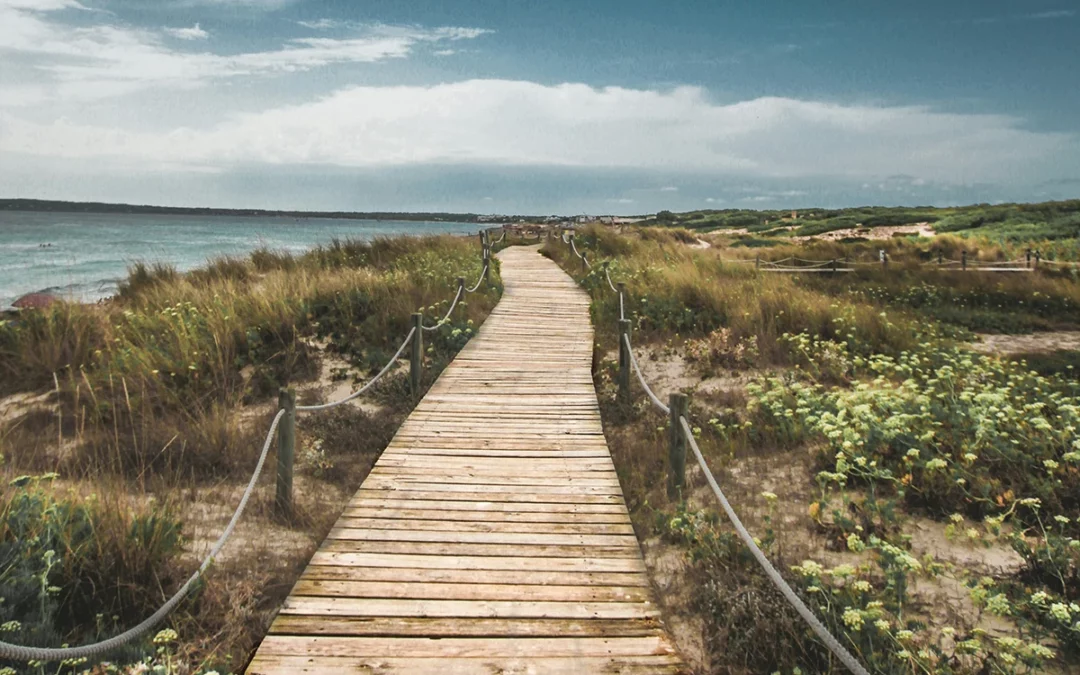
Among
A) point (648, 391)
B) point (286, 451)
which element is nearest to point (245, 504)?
point (286, 451)

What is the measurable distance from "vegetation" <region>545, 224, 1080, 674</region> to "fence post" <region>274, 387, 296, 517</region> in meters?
2.75

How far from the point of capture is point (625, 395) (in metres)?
8.50

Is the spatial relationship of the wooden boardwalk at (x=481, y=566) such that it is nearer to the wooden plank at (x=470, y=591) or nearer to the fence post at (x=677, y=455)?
the wooden plank at (x=470, y=591)

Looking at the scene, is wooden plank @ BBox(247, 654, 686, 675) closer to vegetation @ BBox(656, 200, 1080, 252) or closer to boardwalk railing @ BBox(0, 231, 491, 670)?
boardwalk railing @ BBox(0, 231, 491, 670)

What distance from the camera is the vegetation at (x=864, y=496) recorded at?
3.29 m

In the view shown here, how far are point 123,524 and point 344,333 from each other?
6505 millimetres

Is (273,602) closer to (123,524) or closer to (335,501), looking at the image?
(123,524)

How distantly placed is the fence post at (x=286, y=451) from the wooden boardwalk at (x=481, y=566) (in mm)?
532

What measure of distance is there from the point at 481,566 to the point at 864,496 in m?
3.21

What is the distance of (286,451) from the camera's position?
500 cm

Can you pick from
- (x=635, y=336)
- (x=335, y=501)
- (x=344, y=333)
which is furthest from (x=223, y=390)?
(x=635, y=336)

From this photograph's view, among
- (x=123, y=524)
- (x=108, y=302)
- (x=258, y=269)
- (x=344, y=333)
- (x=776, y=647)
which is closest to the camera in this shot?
(x=776, y=647)

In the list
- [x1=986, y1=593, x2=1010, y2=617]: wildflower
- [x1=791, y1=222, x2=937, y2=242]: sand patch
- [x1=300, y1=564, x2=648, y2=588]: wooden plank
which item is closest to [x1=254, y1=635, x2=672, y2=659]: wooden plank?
[x1=300, y1=564, x2=648, y2=588]: wooden plank

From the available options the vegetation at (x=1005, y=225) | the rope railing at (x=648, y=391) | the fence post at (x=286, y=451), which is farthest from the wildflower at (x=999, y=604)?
the vegetation at (x=1005, y=225)
